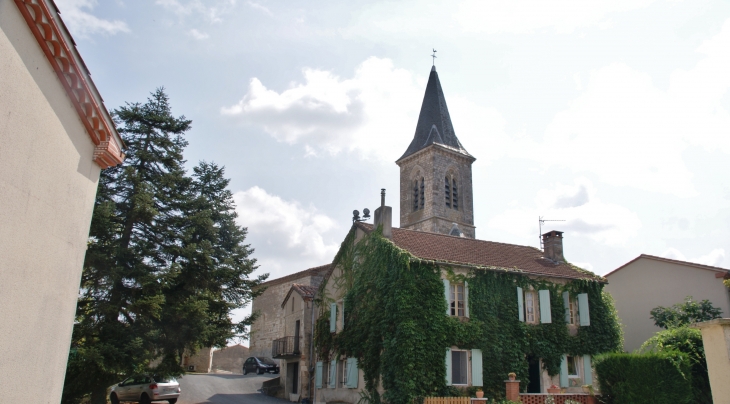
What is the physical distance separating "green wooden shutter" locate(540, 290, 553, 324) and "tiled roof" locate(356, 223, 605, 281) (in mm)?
848

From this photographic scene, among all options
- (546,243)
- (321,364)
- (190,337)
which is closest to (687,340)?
(546,243)

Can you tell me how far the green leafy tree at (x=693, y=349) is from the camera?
18.6 meters

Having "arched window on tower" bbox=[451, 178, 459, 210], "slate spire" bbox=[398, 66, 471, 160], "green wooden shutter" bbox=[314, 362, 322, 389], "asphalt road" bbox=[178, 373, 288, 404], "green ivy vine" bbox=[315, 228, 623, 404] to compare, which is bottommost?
"asphalt road" bbox=[178, 373, 288, 404]

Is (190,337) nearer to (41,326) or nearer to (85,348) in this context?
(85,348)

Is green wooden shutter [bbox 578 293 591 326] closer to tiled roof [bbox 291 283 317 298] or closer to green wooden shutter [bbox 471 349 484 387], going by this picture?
green wooden shutter [bbox 471 349 484 387]

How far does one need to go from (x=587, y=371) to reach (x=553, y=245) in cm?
596

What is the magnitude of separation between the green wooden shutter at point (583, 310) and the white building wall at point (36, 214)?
19.5 meters

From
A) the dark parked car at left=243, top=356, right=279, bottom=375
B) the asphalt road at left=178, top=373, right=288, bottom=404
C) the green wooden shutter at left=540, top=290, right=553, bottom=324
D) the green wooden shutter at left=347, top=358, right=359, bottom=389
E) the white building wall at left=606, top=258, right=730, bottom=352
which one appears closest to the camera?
the green wooden shutter at left=347, top=358, right=359, bottom=389

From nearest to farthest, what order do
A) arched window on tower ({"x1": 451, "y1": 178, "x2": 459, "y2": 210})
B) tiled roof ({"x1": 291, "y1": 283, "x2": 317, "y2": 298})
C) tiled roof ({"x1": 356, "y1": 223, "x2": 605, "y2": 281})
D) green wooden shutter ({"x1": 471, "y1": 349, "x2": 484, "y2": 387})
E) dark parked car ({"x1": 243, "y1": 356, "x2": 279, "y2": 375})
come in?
green wooden shutter ({"x1": 471, "y1": 349, "x2": 484, "y2": 387}) < tiled roof ({"x1": 356, "y1": 223, "x2": 605, "y2": 281}) < tiled roof ({"x1": 291, "y1": 283, "x2": 317, "y2": 298}) < dark parked car ({"x1": 243, "y1": 356, "x2": 279, "y2": 375}) < arched window on tower ({"x1": 451, "y1": 178, "x2": 459, "y2": 210})

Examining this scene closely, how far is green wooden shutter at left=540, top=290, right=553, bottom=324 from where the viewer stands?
22016mm

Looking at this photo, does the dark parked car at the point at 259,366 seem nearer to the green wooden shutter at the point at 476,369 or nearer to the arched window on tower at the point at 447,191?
the green wooden shutter at the point at 476,369

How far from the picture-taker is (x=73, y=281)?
8594 millimetres

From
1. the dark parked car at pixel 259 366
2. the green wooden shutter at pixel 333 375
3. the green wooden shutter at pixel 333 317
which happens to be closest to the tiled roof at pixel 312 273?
the dark parked car at pixel 259 366

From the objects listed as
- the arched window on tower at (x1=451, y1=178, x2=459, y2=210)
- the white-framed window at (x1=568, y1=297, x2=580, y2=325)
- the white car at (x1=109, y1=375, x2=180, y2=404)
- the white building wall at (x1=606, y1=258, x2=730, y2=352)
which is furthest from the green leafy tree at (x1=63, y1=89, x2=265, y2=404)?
the arched window on tower at (x1=451, y1=178, x2=459, y2=210)
